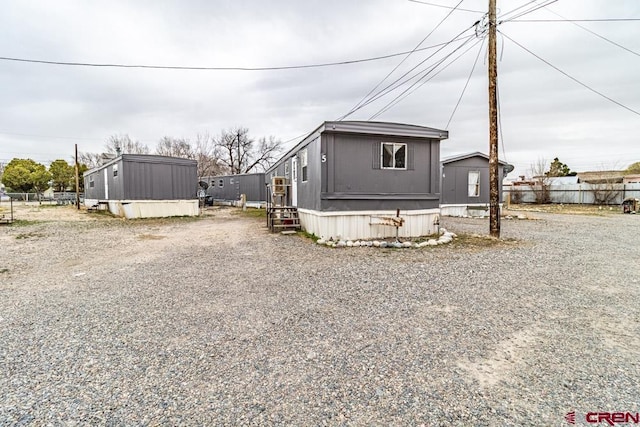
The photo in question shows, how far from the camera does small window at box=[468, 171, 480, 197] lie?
596 inches

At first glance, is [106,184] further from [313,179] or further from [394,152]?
[394,152]

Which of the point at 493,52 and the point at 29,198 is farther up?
the point at 493,52

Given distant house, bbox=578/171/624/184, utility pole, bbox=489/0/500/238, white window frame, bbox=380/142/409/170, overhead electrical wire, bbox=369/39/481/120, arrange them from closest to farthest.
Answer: utility pole, bbox=489/0/500/238 < white window frame, bbox=380/142/409/170 < overhead electrical wire, bbox=369/39/481/120 < distant house, bbox=578/171/624/184

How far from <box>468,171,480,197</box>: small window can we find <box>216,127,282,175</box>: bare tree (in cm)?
2631

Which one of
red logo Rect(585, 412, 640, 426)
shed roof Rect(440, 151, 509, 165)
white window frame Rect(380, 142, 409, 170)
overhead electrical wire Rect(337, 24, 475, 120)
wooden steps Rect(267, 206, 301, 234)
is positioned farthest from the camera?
shed roof Rect(440, 151, 509, 165)

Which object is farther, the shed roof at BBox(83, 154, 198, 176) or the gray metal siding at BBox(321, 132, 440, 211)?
the shed roof at BBox(83, 154, 198, 176)

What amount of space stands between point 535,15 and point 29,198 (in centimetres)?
4144

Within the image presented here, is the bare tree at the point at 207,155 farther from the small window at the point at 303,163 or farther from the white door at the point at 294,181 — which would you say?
the small window at the point at 303,163

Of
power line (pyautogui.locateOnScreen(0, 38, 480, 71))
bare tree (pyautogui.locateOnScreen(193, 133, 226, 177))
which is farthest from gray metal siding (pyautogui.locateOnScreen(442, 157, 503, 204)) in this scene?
bare tree (pyautogui.locateOnScreen(193, 133, 226, 177))

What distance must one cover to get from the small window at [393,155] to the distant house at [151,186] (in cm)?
1093

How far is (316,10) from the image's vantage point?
33.6 feet

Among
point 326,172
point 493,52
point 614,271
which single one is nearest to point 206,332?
point 326,172

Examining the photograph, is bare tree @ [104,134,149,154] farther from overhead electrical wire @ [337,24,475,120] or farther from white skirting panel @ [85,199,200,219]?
overhead electrical wire @ [337,24,475,120]

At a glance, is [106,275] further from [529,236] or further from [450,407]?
[529,236]
